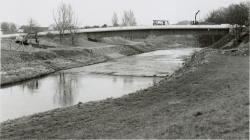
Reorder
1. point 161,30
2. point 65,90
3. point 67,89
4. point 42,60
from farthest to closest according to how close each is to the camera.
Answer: point 161,30 → point 42,60 → point 67,89 → point 65,90

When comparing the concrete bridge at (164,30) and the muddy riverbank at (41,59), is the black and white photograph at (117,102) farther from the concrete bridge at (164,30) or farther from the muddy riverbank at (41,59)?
the concrete bridge at (164,30)

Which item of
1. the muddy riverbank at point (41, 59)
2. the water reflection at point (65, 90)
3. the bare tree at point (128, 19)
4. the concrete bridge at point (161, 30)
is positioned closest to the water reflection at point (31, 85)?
the muddy riverbank at point (41, 59)

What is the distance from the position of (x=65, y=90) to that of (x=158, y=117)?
16.6 metres

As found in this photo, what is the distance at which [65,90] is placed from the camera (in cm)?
3067

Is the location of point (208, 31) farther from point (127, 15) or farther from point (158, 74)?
point (127, 15)

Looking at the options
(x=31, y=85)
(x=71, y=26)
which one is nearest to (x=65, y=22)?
(x=71, y=26)

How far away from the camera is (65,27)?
78875 millimetres

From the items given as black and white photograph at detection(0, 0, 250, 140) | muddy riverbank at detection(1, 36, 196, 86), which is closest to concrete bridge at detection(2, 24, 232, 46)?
muddy riverbank at detection(1, 36, 196, 86)

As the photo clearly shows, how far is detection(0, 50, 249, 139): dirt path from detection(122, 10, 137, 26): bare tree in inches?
4806

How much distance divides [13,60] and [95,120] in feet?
107

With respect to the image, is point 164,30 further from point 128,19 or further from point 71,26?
point 128,19

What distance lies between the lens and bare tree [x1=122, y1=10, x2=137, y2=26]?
14350cm

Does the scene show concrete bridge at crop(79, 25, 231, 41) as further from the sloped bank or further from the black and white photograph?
the black and white photograph

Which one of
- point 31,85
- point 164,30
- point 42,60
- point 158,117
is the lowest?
point 31,85
